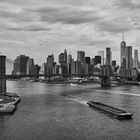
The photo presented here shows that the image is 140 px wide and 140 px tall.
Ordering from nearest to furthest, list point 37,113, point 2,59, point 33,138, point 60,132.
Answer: point 33,138 < point 60,132 < point 37,113 < point 2,59

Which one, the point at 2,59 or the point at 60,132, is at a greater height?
the point at 2,59

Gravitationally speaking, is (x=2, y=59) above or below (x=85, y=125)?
above

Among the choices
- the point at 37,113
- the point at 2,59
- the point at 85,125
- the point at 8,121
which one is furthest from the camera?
the point at 2,59

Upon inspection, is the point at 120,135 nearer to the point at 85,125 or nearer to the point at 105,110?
A: the point at 85,125

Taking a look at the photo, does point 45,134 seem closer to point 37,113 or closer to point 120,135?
point 120,135

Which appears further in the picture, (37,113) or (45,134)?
(37,113)

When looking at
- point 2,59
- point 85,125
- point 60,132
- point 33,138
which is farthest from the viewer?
point 2,59

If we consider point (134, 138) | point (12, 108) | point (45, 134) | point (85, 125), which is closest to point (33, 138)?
point (45, 134)

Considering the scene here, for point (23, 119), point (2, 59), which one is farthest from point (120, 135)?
point (2, 59)

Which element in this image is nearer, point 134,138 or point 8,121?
point 134,138
